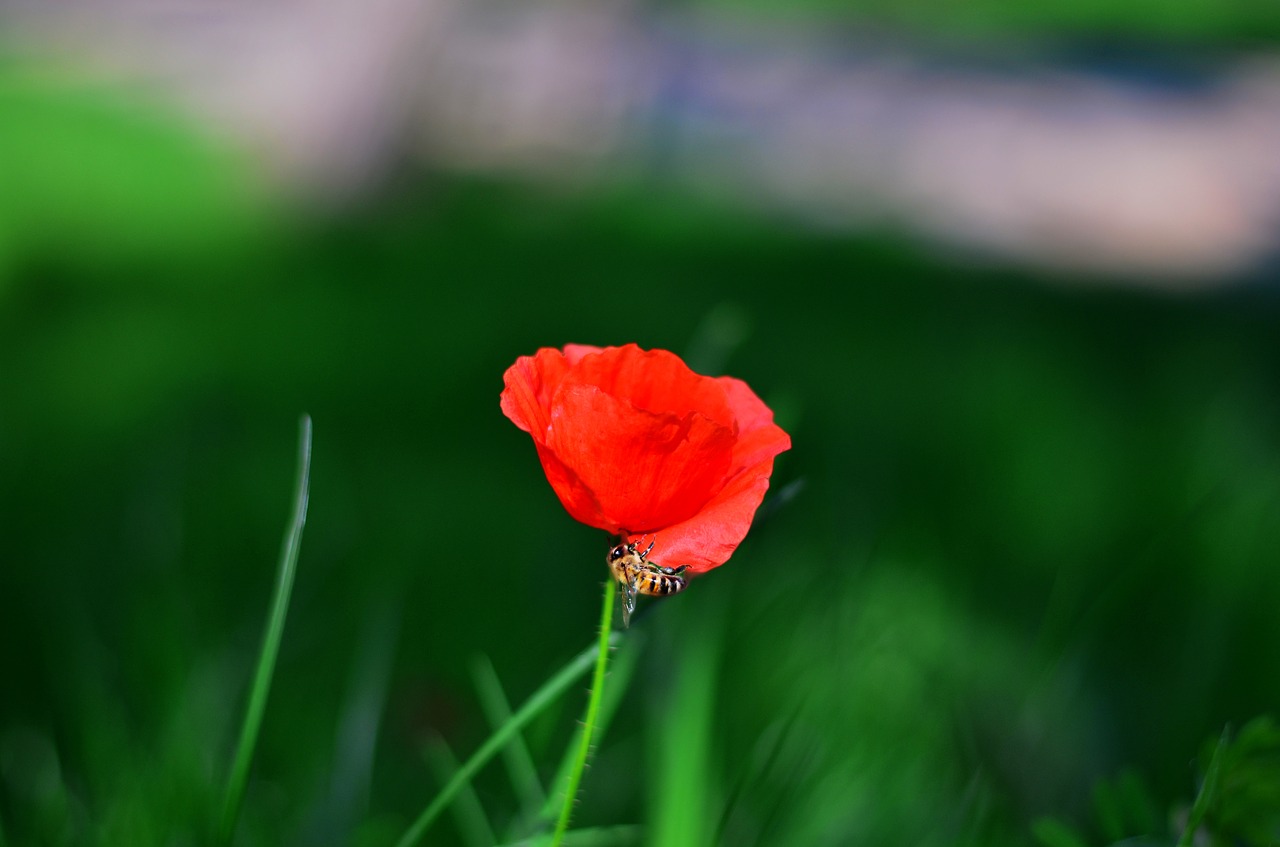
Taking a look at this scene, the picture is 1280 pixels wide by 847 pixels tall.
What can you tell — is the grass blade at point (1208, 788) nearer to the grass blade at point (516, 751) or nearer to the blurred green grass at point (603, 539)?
the blurred green grass at point (603, 539)

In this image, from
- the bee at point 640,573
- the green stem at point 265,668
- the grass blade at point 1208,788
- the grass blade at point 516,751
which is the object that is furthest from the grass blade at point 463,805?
the grass blade at point 1208,788

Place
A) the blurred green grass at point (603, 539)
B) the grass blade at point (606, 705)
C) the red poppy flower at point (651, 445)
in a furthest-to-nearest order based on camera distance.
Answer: the blurred green grass at point (603, 539) < the grass blade at point (606, 705) < the red poppy flower at point (651, 445)

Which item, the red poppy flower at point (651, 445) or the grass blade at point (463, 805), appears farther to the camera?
the grass blade at point (463, 805)

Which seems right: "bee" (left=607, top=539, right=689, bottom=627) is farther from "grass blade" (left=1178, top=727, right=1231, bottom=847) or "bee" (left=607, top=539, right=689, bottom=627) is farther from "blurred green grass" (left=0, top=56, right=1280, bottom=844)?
Answer: "grass blade" (left=1178, top=727, right=1231, bottom=847)

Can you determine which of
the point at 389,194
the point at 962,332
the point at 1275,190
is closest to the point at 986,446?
the point at 962,332

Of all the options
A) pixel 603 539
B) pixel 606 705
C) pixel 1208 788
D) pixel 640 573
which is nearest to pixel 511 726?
pixel 640 573

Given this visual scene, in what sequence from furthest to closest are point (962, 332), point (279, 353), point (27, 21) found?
point (27, 21), point (962, 332), point (279, 353)

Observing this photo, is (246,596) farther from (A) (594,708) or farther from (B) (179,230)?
(B) (179,230)
